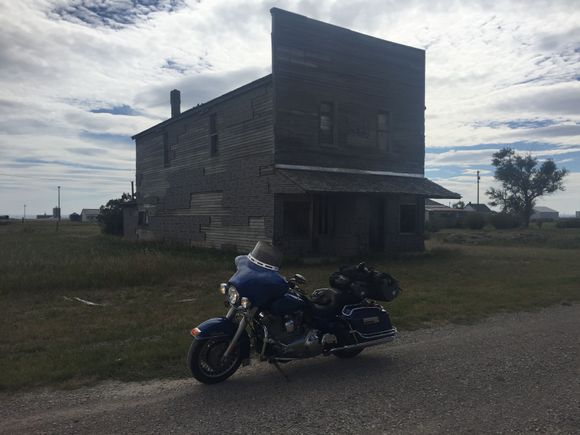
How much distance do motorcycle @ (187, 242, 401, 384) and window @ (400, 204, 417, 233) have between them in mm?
15657

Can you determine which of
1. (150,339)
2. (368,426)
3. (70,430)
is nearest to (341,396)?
(368,426)

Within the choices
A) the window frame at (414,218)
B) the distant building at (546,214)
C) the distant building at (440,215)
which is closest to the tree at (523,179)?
the distant building at (440,215)

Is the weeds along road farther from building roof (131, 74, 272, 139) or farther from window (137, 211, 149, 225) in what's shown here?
window (137, 211, 149, 225)

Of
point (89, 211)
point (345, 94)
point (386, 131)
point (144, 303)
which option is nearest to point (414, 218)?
point (386, 131)

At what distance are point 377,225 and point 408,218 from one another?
1684 mm

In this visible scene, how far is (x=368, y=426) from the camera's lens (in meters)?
3.96

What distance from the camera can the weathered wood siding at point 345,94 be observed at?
1722 cm

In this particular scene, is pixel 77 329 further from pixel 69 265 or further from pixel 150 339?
pixel 69 265

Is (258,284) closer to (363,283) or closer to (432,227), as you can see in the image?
(363,283)

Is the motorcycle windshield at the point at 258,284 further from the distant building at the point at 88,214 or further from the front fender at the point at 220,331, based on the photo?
the distant building at the point at 88,214

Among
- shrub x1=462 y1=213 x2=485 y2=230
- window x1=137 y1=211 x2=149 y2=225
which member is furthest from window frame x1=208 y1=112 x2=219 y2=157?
shrub x1=462 y1=213 x2=485 y2=230

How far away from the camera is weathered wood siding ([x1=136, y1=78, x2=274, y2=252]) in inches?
703

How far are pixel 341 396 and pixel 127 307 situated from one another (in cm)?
565

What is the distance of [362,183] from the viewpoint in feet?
60.0
